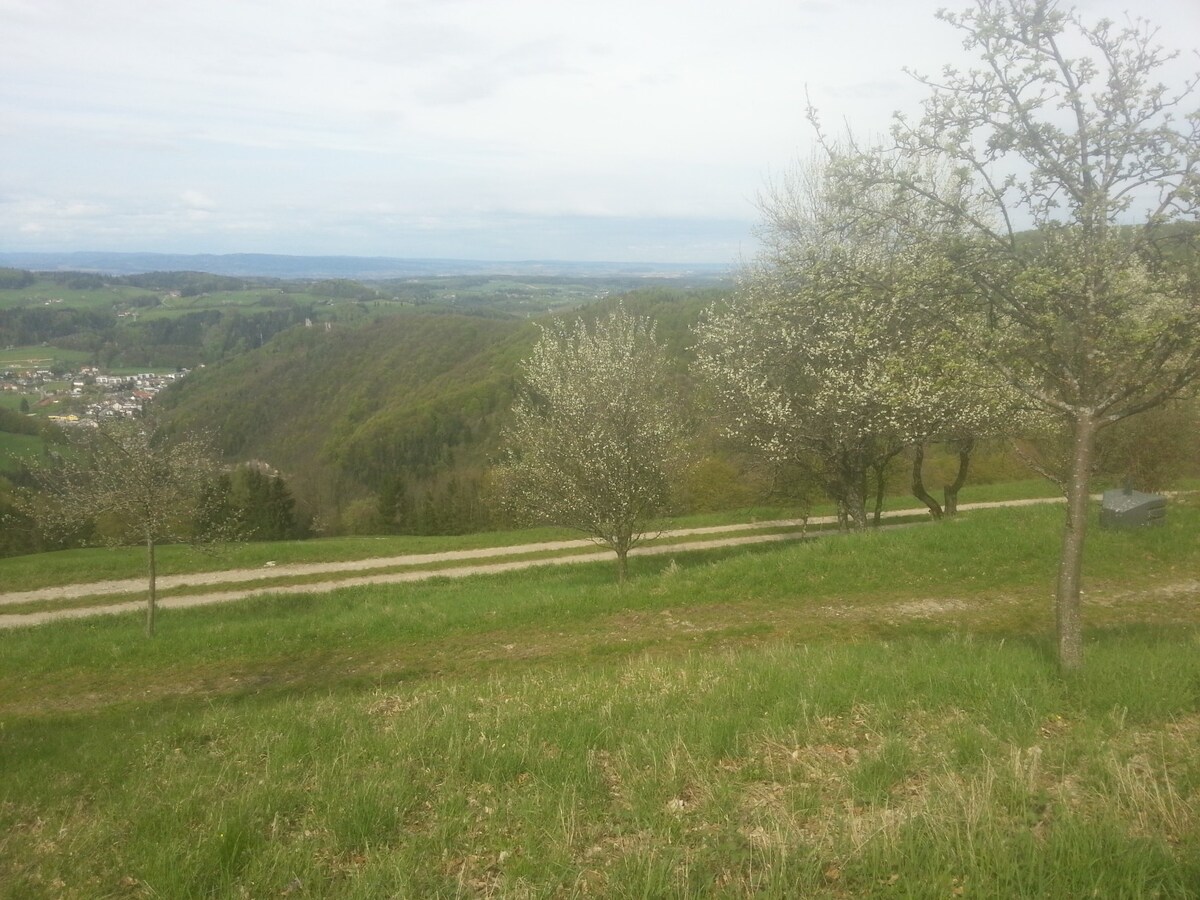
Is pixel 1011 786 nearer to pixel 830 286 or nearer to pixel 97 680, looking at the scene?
pixel 830 286

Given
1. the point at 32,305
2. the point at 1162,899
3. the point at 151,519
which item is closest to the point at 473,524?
the point at 151,519

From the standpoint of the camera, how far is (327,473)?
84188 mm

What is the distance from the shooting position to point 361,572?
72.2 feet

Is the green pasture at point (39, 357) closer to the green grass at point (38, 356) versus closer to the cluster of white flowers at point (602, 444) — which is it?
the green grass at point (38, 356)

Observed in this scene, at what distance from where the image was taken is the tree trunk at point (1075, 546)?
623 centimetres

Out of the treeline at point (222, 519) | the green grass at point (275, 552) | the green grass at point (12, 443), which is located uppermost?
the green grass at point (275, 552)

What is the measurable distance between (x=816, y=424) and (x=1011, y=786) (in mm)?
13237

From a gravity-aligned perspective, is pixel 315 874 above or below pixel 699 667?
above

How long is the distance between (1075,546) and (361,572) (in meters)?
19.5

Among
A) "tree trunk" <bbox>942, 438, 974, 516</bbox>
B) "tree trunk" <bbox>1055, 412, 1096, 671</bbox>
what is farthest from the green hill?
"tree trunk" <bbox>1055, 412, 1096, 671</bbox>

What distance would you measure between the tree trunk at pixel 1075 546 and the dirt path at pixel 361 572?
15663 millimetres

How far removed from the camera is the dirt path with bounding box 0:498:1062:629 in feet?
62.0

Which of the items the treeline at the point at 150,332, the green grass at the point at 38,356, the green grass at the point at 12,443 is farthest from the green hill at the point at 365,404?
the green grass at the point at 12,443

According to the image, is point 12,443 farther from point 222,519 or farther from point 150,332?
point 150,332
